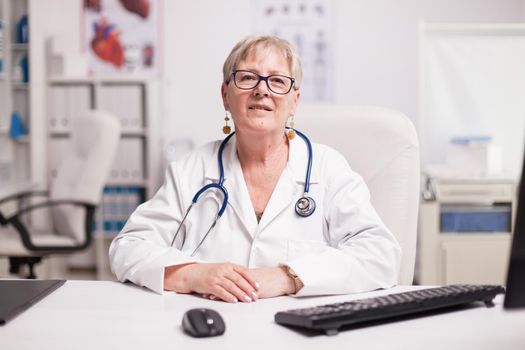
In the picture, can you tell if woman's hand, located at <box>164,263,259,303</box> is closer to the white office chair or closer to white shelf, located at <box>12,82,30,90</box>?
the white office chair

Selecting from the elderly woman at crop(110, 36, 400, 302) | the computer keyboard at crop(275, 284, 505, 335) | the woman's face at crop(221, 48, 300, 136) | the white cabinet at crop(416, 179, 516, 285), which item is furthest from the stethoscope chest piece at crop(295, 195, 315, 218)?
the white cabinet at crop(416, 179, 516, 285)

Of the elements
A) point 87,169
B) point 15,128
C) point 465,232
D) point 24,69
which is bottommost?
point 465,232

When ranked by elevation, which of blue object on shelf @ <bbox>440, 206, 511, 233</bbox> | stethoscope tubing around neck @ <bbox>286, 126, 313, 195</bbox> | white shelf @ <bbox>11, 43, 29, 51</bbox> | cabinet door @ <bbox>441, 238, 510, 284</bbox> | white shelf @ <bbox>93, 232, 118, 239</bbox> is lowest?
white shelf @ <bbox>93, 232, 118, 239</bbox>

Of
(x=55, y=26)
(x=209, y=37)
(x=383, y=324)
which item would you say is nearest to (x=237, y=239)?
(x=383, y=324)

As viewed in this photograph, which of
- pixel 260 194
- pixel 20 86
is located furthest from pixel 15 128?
pixel 260 194

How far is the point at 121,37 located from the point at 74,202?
1896 millimetres

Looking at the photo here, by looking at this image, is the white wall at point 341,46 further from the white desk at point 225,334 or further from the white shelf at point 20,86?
the white desk at point 225,334

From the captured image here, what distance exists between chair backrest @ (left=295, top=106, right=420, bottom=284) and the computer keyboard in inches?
20.3

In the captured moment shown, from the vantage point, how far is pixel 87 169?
320 centimetres

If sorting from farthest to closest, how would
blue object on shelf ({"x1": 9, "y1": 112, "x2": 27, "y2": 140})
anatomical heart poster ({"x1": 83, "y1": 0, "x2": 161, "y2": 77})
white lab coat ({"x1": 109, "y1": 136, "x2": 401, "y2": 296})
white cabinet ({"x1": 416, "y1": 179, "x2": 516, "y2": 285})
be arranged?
anatomical heart poster ({"x1": 83, "y1": 0, "x2": 161, "y2": 77}) < blue object on shelf ({"x1": 9, "y1": 112, "x2": 27, "y2": 140}) < white cabinet ({"x1": 416, "y1": 179, "x2": 516, "y2": 285}) < white lab coat ({"x1": 109, "y1": 136, "x2": 401, "y2": 296})

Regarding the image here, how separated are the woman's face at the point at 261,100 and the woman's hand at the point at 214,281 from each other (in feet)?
1.47

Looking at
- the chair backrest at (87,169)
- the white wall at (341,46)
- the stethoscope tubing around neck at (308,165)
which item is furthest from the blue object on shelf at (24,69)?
the stethoscope tubing around neck at (308,165)

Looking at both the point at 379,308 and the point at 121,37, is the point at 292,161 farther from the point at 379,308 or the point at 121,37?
the point at 121,37

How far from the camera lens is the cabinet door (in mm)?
3406
